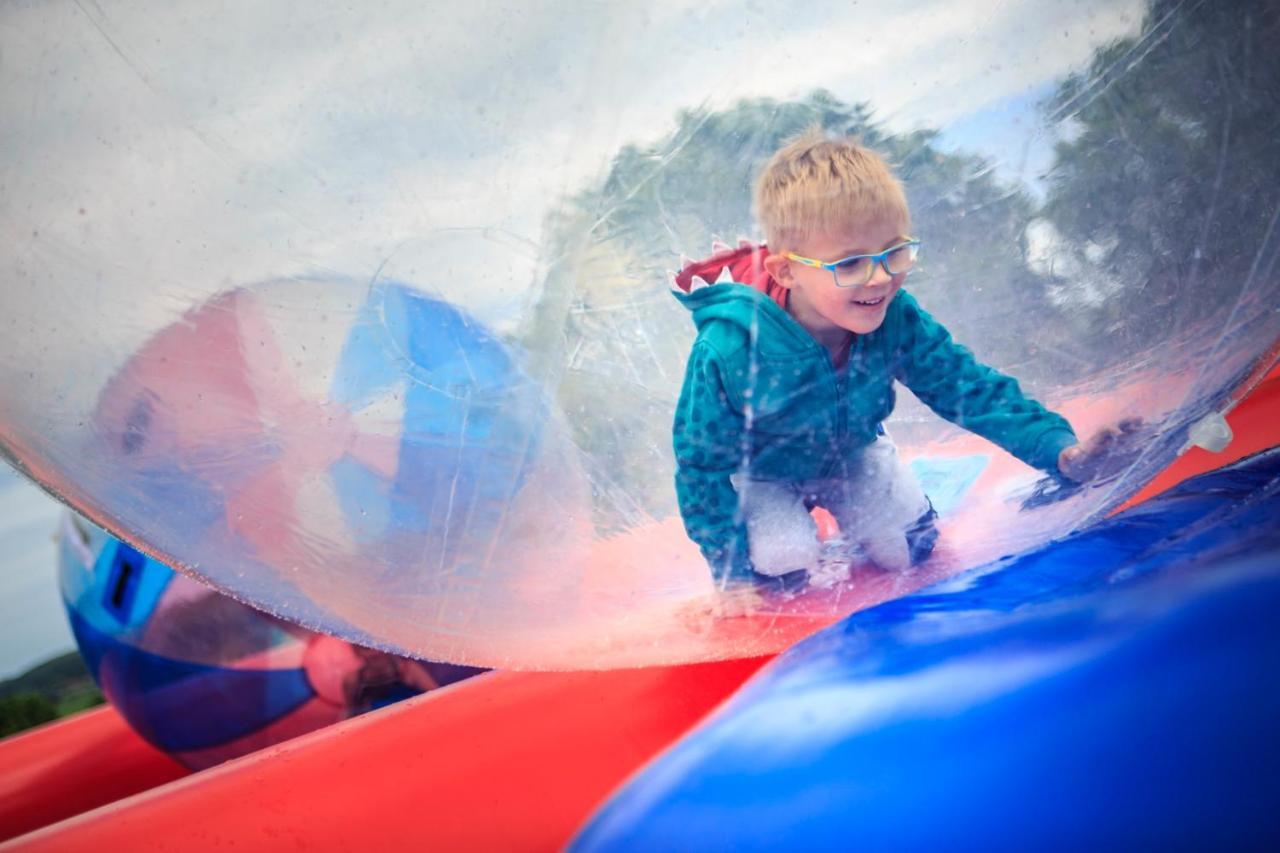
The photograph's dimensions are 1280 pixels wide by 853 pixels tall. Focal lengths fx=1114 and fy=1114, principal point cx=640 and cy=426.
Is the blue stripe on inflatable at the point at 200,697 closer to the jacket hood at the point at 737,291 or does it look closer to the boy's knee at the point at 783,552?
the boy's knee at the point at 783,552

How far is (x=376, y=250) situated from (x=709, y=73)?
0.20 meters

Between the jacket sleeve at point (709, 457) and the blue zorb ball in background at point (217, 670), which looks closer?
the jacket sleeve at point (709, 457)

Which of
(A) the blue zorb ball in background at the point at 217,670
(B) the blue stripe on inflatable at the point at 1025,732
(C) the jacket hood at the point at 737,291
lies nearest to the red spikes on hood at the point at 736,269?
(C) the jacket hood at the point at 737,291

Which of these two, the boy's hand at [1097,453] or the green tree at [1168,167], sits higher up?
the green tree at [1168,167]

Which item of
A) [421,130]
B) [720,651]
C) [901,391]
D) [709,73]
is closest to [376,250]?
[421,130]

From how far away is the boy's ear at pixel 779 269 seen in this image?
0.61m

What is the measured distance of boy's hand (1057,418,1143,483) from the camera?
701 millimetres

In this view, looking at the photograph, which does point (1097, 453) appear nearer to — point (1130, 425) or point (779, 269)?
point (1130, 425)

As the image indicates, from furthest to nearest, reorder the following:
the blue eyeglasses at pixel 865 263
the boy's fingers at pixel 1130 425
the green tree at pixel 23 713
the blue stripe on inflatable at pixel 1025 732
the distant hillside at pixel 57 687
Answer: the distant hillside at pixel 57 687 → the green tree at pixel 23 713 → the boy's fingers at pixel 1130 425 → the blue eyeglasses at pixel 865 263 → the blue stripe on inflatable at pixel 1025 732

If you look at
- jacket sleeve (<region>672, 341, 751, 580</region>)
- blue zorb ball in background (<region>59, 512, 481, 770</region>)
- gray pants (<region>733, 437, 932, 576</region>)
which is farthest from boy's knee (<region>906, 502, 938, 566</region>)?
blue zorb ball in background (<region>59, 512, 481, 770</region>)

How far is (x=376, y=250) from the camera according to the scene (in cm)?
59

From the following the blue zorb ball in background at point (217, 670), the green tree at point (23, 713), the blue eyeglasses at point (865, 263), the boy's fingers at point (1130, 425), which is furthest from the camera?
the green tree at point (23, 713)

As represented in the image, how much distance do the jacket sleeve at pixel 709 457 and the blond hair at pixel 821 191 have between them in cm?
8

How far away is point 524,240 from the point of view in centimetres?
59
